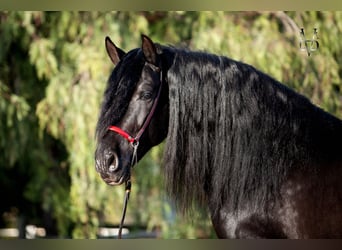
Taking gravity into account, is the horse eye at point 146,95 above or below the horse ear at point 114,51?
below

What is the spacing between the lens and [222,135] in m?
1.85

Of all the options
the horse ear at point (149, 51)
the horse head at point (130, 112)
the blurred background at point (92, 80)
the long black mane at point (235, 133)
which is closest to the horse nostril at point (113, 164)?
the horse head at point (130, 112)

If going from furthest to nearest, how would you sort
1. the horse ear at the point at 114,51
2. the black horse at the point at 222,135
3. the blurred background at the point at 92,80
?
the blurred background at the point at 92,80 → the horse ear at the point at 114,51 → the black horse at the point at 222,135

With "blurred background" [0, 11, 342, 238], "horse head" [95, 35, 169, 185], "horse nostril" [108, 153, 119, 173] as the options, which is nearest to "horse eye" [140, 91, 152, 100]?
"horse head" [95, 35, 169, 185]

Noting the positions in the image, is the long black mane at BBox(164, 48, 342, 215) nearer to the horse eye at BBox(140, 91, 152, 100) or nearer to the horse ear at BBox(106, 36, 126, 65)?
the horse eye at BBox(140, 91, 152, 100)

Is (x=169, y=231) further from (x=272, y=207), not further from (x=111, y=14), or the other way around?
(x=272, y=207)

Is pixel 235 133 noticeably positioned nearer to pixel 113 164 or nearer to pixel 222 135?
pixel 222 135

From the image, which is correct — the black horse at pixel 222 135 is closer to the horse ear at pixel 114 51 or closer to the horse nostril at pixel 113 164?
the horse nostril at pixel 113 164

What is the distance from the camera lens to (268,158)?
1.81m

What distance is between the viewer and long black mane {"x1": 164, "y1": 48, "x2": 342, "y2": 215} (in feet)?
5.91

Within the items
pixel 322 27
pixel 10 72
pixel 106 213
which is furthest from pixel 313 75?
pixel 10 72

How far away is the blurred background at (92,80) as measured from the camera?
14.5 ft

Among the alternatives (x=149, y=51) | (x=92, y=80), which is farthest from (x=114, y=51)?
(x=92, y=80)

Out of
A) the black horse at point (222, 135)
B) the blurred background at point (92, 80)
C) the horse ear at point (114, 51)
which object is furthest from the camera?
the blurred background at point (92, 80)
